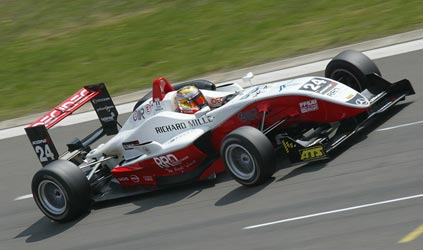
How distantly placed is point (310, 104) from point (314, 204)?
151 centimetres

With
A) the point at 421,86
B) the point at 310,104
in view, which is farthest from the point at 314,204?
the point at 421,86

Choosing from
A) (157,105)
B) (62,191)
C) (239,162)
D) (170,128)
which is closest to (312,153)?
(239,162)

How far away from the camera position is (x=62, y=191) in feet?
35.7

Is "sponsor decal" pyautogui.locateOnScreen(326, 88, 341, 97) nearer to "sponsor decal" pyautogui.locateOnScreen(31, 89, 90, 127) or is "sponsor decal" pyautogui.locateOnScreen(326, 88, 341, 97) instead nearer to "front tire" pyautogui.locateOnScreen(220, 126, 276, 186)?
"front tire" pyautogui.locateOnScreen(220, 126, 276, 186)

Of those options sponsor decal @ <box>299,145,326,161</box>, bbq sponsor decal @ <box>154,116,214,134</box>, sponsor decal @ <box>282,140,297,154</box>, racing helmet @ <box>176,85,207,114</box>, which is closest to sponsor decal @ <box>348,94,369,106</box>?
sponsor decal @ <box>299,145,326,161</box>

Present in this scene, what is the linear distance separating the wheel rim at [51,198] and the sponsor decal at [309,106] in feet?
11.2

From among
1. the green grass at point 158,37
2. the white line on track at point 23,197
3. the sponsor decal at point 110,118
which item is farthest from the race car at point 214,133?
the green grass at point 158,37

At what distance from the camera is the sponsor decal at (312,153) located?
989 cm

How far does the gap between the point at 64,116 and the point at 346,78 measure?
395 centimetres

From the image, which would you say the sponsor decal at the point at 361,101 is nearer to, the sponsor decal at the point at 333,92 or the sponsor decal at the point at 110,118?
the sponsor decal at the point at 333,92

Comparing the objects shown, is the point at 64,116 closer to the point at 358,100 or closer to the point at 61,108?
the point at 61,108

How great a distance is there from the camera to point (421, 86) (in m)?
12.2

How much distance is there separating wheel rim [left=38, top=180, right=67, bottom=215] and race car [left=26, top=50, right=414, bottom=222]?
0.04 feet

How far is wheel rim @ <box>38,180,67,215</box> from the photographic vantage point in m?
11.1
